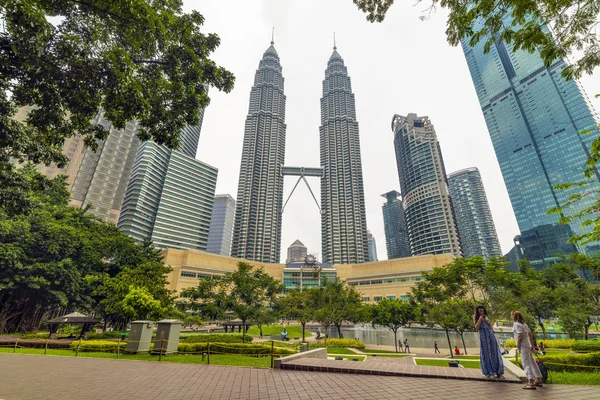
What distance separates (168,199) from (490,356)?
124295 millimetres

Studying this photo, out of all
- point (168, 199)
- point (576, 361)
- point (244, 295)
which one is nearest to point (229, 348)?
point (244, 295)

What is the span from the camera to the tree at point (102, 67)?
251 inches

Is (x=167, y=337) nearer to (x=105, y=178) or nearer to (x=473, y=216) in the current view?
(x=105, y=178)

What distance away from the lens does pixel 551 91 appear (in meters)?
109

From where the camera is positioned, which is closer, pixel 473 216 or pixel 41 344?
pixel 41 344

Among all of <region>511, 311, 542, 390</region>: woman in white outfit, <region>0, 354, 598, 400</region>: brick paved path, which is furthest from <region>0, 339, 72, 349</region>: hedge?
<region>511, 311, 542, 390</region>: woman in white outfit

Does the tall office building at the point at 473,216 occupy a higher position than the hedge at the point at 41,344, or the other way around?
the tall office building at the point at 473,216

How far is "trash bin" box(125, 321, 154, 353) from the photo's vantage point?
13.7 metres

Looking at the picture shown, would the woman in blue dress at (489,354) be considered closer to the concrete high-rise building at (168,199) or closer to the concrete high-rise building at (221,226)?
the concrete high-rise building at (168,199)

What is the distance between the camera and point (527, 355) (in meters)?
6.30

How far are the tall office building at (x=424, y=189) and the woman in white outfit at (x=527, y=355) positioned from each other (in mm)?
110405

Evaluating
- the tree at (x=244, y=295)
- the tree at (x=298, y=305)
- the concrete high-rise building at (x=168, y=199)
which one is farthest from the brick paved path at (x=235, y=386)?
the concrete high-rise building at (x=168, y=199)

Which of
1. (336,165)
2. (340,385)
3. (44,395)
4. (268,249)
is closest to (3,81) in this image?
(44,395)

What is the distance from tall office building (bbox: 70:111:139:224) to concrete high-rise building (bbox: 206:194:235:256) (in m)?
70.1
